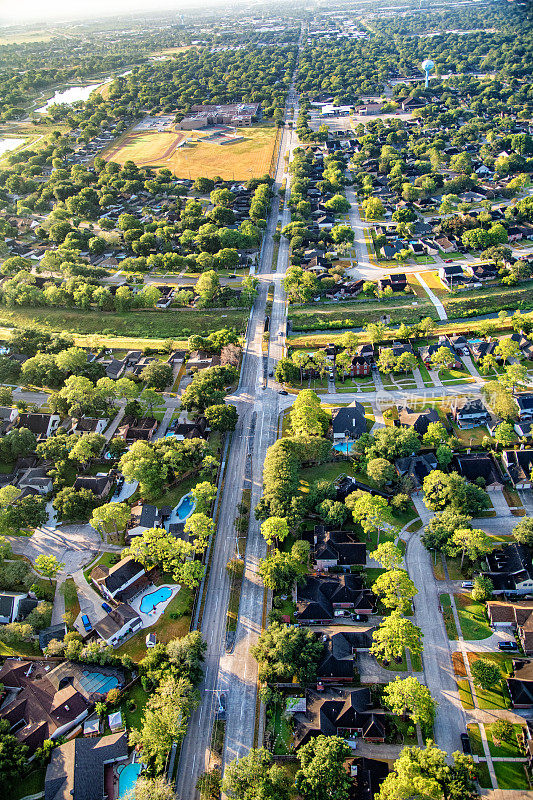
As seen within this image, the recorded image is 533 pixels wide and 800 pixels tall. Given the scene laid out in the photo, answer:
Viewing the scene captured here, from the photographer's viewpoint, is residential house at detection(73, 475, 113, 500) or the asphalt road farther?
residential house at detection(73, 475, 113, 500)

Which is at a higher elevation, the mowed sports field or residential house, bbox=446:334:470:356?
the mowed sports field

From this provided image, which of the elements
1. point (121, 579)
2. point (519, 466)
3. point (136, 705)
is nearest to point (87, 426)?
point (121, 579)

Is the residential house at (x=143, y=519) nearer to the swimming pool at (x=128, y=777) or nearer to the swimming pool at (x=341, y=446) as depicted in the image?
the swimming pool at (x=128, y=777)

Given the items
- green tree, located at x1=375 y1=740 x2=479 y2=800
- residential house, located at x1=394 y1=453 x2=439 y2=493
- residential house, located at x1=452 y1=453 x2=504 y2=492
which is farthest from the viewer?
residential house, located at x1=394 y1=453 x2=439 y2=493

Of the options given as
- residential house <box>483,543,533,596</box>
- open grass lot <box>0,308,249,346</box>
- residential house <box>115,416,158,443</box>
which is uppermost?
open grass lot <box>0,308,249,346</box>

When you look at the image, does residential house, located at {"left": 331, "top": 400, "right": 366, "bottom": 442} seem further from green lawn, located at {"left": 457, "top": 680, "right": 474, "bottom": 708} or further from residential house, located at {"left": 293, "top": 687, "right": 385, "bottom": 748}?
residential house, located at {"left": 293, "top": 687, "right": 385, "bottom": 748}

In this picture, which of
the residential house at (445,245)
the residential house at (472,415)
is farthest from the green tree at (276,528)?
the residential house at (445,245)

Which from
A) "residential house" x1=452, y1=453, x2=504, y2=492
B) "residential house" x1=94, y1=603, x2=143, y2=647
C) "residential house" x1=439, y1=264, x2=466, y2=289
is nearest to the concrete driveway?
"residential house" x1=94, y1=603, x2=143, y2=647
